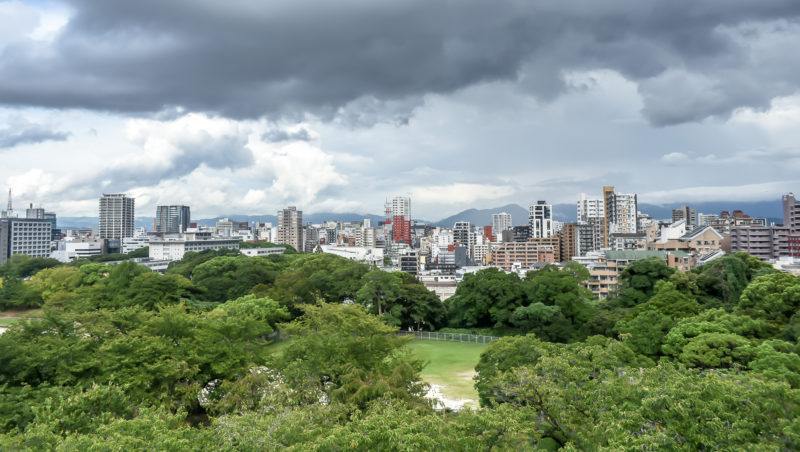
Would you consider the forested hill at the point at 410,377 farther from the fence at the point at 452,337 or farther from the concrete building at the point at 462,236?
the concrete building at the point at 462,236

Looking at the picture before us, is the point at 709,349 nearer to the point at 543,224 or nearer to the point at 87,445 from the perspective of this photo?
the point at 87,445

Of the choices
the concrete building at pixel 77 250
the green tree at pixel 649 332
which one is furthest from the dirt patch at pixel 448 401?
the concrete building at pixel 77 250

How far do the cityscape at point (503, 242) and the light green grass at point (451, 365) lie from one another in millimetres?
14038

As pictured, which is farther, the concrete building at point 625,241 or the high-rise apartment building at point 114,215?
the high-rise apartment building at point 114,215

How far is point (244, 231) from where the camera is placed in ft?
632

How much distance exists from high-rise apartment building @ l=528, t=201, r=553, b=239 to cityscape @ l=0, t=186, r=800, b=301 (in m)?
0.28

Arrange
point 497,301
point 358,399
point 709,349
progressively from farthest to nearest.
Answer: point 497,301, point 709,349, point 358,399

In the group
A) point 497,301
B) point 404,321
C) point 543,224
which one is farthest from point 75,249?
point 543,224

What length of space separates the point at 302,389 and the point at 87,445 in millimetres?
7133

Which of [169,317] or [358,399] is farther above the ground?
[169,317]

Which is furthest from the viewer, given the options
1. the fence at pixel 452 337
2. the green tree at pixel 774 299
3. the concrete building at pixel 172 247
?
the concrete building at pixel 172 247

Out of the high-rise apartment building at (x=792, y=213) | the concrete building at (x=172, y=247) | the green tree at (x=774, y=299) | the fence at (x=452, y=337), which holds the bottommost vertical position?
the fence at (x=452, y=337)

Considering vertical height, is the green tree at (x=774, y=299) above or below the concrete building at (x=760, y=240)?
below

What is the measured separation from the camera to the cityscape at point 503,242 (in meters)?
63.4
